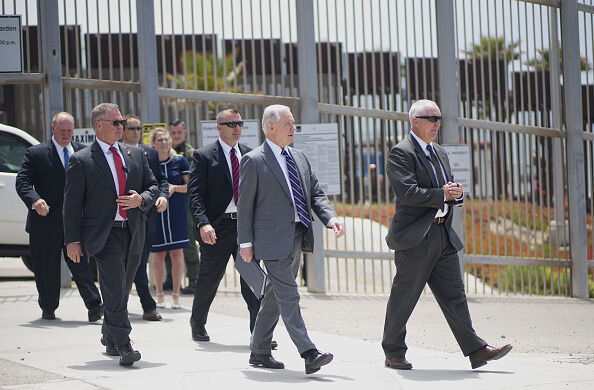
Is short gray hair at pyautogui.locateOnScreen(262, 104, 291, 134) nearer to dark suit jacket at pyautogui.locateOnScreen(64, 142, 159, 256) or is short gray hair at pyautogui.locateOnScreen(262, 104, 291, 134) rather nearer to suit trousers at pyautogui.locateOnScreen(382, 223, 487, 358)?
dark suit jacket at pyautogui.locateOnScreen(64, 142, 159, 256)

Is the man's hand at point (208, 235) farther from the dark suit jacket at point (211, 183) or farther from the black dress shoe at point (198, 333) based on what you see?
the black dress shoe at point (198, 333)

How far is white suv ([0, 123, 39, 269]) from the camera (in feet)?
36.3

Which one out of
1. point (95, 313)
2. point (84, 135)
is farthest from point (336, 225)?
point (84, 135)

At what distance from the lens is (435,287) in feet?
21.1

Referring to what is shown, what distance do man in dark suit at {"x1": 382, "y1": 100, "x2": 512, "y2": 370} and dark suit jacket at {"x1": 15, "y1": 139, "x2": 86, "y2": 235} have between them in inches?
129

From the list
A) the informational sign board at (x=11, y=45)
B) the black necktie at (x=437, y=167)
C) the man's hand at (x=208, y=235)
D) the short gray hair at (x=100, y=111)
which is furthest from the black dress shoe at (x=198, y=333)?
the informational sign board at (x=11, y=45)

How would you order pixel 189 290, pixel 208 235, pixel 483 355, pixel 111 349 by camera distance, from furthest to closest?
pixel 189 290 < pixel 208 235 < pixel 111 349 < pixel 483 355

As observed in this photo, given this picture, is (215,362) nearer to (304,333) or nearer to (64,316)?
(304,333)

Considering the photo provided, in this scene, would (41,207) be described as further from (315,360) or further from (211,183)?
(315,360)

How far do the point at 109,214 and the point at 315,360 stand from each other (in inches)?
69.1

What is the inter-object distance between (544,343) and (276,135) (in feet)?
10.8

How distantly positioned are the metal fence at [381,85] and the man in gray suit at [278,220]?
169 inches

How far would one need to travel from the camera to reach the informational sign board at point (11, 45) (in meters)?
10.0

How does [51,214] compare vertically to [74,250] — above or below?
above
